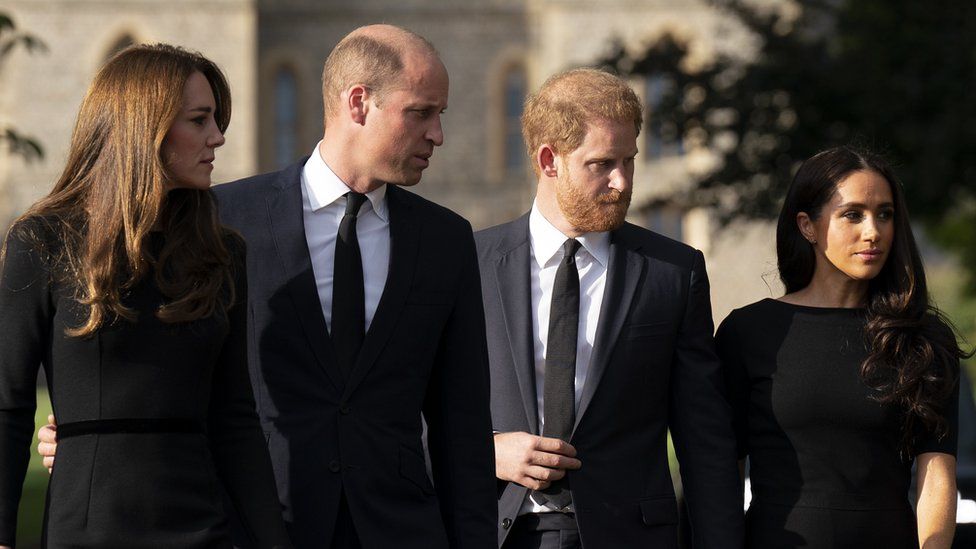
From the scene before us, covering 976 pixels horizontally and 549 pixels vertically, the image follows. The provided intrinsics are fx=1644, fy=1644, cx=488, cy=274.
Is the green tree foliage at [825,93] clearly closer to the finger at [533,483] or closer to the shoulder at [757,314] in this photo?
the shoulder at [757,314]

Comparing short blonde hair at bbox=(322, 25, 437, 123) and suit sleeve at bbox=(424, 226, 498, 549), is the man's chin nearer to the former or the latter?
short blonde hair at bbox=(322, 25, 437, 123)

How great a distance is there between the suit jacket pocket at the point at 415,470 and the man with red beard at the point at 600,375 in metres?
0.46

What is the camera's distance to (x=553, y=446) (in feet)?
15.1

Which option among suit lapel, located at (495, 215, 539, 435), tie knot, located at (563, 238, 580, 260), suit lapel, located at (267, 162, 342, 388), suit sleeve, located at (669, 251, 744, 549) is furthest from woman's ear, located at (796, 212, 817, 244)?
suit lapel, located at (267, 162, 342, 388)

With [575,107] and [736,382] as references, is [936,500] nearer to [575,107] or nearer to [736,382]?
[736,382]

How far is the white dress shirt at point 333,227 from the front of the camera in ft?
13.9

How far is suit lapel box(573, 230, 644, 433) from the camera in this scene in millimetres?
4703

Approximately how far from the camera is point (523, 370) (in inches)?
187

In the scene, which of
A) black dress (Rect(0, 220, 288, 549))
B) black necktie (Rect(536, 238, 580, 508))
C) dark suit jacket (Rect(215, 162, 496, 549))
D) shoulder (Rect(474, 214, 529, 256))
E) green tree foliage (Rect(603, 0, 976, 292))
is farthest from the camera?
green tree foliage (Rect(603, 0, 976, 292))

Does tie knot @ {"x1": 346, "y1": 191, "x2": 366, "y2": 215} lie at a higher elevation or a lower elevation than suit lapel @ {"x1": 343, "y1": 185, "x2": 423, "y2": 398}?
higher

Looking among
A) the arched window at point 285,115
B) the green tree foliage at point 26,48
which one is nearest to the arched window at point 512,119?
the arched window at point 285,115

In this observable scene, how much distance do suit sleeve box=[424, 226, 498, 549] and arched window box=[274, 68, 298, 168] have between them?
38.0 meters

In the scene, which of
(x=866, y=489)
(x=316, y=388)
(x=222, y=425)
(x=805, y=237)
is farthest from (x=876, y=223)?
(x=222, y=425)

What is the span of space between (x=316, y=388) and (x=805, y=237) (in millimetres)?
1660
